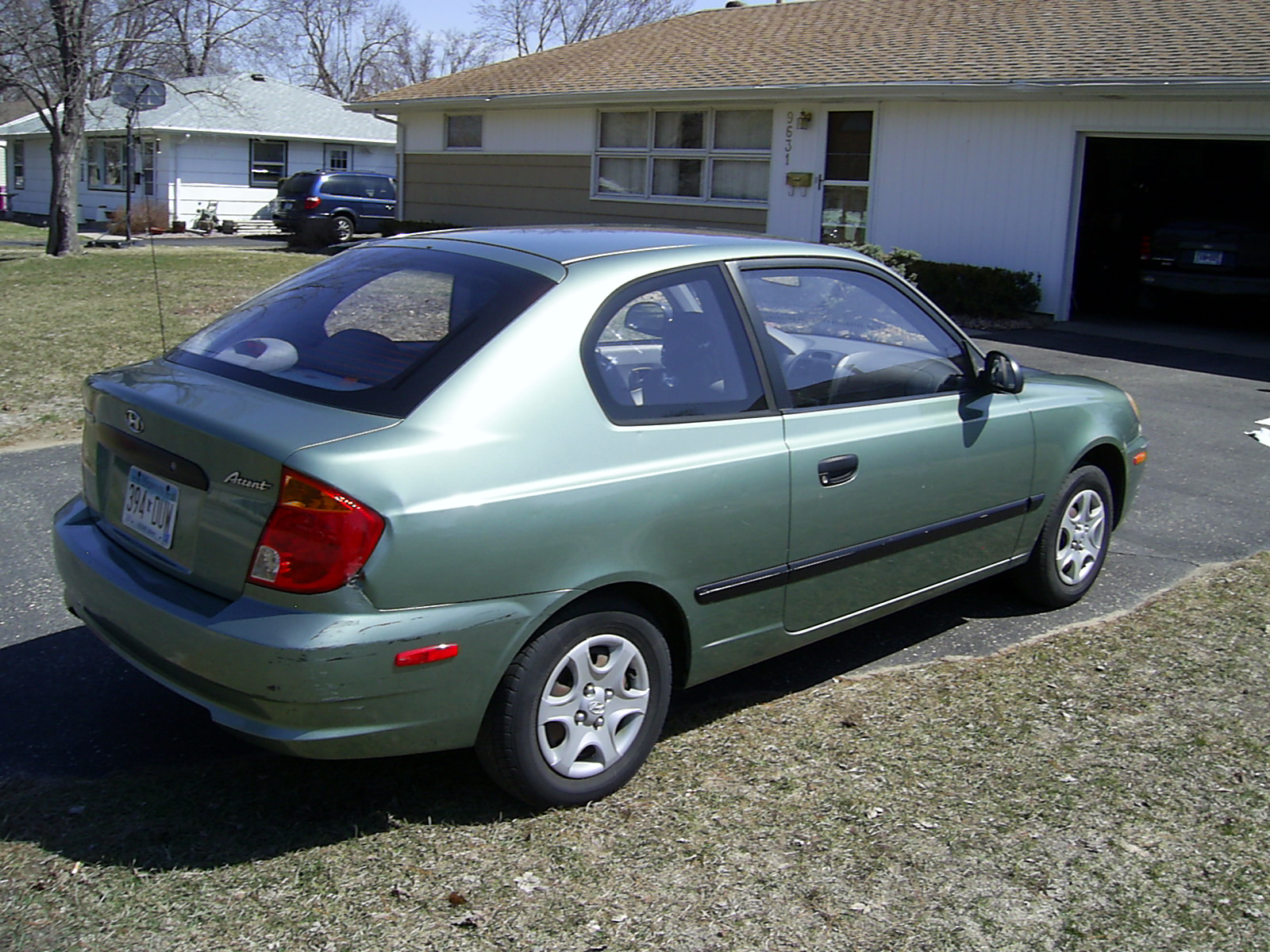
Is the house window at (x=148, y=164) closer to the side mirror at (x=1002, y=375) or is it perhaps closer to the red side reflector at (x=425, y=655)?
the side mirror at (x=1002, y=375)

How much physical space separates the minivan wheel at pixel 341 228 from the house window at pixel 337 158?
314 inches

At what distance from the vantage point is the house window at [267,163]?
34.6 metres

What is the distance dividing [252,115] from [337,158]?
3071 mm

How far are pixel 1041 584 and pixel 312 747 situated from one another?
10.7ft

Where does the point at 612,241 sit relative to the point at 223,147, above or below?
below

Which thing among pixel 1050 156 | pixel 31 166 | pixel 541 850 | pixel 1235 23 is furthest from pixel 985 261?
pixel 31 166

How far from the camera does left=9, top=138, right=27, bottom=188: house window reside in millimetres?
42188

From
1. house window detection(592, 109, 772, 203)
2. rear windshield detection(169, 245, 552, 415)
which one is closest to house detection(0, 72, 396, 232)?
house window detection(592, 109, 772, 203)

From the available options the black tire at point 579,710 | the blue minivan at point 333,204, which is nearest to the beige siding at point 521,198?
the blue minivan at point 333,204

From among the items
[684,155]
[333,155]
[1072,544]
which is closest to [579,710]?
[1072,544]

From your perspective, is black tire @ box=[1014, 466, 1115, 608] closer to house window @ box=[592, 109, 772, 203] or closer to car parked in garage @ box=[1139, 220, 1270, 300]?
car parked in garage @ box=[1139, 220, 1270, 300]

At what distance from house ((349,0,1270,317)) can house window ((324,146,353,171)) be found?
14.4m

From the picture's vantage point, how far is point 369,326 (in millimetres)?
3807

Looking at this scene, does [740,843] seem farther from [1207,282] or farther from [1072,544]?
[1207,282]
